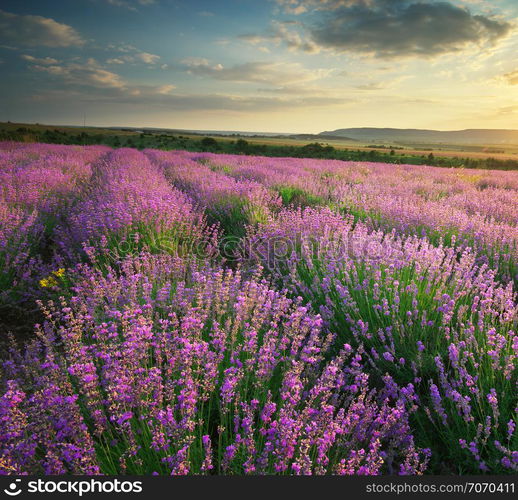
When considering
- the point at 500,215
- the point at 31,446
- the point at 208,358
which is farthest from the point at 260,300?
the point at 500,215

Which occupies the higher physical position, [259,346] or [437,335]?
[437,335]

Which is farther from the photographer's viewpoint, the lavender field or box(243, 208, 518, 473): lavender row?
box(243, 208, 518, 473): lavender row

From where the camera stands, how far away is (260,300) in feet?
7.91

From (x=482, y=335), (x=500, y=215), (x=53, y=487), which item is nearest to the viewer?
(x=53, y=487)

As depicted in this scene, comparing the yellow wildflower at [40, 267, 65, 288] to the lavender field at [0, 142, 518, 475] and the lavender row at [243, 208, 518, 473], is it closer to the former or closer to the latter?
the lavender field at [0, 142, 518, 475]

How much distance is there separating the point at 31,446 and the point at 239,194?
19.1ft

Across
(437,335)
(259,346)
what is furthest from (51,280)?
(437,335)

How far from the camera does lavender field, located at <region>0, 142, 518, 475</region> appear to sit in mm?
1566

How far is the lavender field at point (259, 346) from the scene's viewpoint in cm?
157

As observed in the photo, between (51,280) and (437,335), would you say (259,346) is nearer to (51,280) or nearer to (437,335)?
(437,335)

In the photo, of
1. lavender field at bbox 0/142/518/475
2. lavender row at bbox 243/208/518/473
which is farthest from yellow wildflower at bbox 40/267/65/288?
lavender row at bbox 243/208/518/473

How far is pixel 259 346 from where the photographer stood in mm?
2576

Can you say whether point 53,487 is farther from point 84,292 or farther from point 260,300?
point 84,292

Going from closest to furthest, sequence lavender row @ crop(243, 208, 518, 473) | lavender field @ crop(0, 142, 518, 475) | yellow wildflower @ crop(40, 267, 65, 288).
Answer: lavender field @ crop(0, 142, 518, 475) → lavender row @ crop(243, 208, 518, 473) → yellow wildflower @ crop(40, 267, 65, 288)
